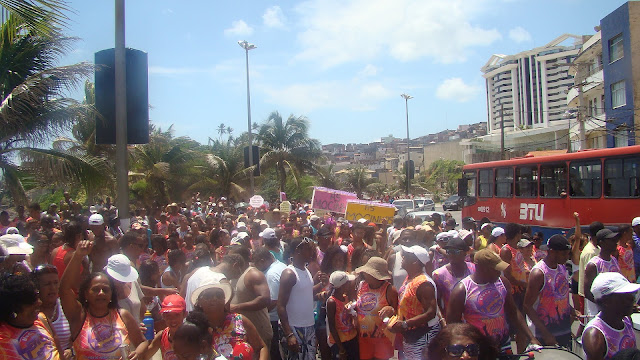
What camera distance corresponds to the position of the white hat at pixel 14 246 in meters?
5.10

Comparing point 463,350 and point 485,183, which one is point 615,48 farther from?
point 463,350

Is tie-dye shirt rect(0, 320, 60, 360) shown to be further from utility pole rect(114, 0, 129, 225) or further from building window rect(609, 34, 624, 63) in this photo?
building window rect(609, 34, 624, 63)

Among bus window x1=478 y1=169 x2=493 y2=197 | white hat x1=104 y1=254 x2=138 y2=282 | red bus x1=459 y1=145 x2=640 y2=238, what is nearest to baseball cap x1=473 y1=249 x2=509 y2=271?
white hat x1=104 y1=254 x2=138 y2=282

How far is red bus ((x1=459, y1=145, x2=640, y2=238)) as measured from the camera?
12953 mm

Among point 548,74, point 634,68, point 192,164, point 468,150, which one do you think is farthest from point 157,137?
point 548,74

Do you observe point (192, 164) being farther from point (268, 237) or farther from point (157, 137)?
point (268, 237)

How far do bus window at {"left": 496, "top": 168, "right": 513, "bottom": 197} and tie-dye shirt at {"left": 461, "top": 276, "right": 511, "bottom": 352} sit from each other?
13.5 m

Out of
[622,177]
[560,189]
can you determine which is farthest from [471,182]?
[622,177]

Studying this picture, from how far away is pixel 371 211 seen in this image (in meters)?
12.5

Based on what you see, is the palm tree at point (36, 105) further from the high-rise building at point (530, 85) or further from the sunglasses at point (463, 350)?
the high-rise building at point (530, 85)

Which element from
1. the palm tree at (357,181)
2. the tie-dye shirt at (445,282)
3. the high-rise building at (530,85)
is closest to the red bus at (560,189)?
the tie-dye shirt at (445,282)


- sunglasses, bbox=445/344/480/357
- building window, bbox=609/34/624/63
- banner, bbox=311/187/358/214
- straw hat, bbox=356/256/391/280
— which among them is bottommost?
sunglasses, bbox=445/344/480/357

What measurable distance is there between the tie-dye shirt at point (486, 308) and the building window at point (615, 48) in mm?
29054

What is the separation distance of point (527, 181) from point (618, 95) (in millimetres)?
16838
